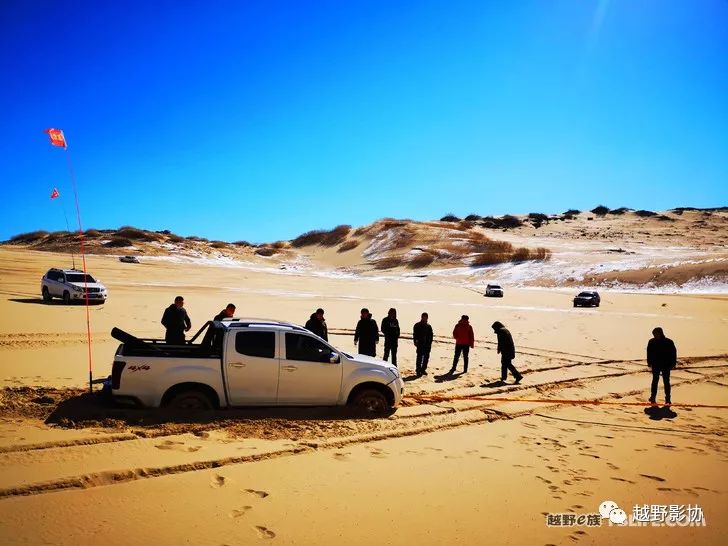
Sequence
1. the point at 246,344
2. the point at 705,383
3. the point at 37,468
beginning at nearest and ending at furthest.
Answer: the point at 37,468
the point at 246,344
the point at 705,383

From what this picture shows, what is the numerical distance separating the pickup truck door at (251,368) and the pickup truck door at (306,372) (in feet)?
0.55

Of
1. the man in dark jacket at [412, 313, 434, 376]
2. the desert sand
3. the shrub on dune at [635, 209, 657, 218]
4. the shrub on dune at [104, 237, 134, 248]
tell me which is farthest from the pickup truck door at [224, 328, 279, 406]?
the shrub on dune at [635, 209, 657, 218]

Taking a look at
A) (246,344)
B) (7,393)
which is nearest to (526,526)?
(246,344)

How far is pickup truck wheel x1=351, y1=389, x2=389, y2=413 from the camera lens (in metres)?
8.73

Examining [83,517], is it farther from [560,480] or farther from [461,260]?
[461,260]

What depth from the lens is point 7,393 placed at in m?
8.63

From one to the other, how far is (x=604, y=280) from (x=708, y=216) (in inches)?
2674

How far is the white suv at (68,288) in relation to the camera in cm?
2384

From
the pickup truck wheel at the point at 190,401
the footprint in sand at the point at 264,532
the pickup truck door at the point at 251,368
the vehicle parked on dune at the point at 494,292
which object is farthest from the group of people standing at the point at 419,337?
the vehicle parked on dune at the point at 494,292

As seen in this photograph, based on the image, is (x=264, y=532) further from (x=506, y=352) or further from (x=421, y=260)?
(x=421, y=260)

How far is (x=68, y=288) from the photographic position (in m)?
23.9

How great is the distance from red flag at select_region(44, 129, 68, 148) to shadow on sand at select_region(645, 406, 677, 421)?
1330 cm

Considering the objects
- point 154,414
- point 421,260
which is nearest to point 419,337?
point 154,414

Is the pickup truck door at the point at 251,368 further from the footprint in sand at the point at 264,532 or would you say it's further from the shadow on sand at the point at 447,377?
the shadow on sand at the point at 447,377
